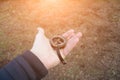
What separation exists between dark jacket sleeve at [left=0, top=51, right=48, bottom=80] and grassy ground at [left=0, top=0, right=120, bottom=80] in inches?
78.5

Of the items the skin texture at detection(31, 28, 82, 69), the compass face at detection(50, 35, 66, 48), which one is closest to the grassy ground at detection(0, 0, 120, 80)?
the compass face at detection(50, 35, 66, 48)

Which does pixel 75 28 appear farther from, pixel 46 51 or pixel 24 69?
pixel 24 69

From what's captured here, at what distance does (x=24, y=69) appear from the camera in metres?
1.66

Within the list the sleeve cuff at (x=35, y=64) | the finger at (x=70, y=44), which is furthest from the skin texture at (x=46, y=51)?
the sleeve cuff at (x=35, y=64)

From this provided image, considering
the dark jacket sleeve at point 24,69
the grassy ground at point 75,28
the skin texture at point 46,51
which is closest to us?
the dark jacket sleeve at point 24,69

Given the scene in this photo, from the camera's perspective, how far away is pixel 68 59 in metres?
3.93

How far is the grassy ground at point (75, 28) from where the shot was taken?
378 centimetres

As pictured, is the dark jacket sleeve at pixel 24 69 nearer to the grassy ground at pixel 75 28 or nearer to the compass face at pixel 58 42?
the compass face at pixel 58 42

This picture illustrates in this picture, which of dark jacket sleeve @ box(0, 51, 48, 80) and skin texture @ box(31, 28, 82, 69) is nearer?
dark jacket sleeve @ box(0, 51, 48, 80)

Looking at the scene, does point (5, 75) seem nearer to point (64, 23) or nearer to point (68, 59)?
point (68, 59)

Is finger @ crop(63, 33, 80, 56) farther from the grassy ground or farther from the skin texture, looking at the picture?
the grassy ground

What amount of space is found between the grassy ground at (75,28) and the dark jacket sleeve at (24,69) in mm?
1995

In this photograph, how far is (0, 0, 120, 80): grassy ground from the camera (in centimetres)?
378

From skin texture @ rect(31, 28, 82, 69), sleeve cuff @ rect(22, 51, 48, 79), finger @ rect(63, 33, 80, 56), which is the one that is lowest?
finger @ rect(63, 33, 80, 56)
